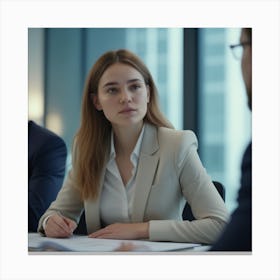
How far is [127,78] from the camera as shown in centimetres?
265

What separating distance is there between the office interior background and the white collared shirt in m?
0.18

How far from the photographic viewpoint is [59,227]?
267cm

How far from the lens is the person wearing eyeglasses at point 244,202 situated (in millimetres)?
2496

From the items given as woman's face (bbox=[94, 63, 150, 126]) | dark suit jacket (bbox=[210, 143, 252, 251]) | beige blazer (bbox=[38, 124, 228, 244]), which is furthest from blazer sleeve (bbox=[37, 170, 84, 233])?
dark suit jacket (bbox=[210, 143, 252, 251])

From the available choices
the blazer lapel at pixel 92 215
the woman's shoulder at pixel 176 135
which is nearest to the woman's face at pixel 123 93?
the woman's shoulder at pixel 176 135

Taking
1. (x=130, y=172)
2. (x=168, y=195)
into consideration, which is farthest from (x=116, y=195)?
(x=168, y=195)

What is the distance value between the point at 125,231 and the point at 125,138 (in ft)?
1.25

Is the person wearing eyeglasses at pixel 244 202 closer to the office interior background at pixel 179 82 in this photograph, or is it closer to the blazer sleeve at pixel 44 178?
the office interior background at pixel 179 82

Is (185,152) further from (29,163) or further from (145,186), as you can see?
(29,163)

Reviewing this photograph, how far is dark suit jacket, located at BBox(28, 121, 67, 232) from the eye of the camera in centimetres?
270

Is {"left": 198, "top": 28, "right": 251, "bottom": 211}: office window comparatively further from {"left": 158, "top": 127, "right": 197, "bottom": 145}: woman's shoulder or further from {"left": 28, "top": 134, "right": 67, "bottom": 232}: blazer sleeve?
{"left": 28, "top": 134, "right": 67, "bottom": 232}: blazer sleeve

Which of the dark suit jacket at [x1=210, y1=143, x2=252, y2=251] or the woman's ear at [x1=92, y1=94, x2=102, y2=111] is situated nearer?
the dark suit jacket at [x1=210, y1=143, x2=252, y2=251]
